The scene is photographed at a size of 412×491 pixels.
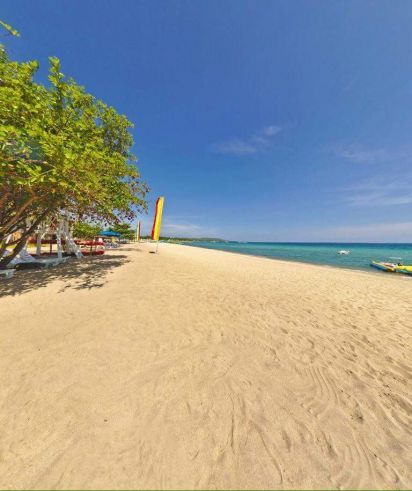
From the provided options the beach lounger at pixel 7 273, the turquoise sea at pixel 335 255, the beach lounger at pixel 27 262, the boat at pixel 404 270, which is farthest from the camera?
the turquoise sea at pixel 335 255

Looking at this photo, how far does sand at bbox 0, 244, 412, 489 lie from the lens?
1967 mm

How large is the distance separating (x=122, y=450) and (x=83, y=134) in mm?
9459

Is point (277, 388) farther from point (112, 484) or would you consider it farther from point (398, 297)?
point (398, 297)

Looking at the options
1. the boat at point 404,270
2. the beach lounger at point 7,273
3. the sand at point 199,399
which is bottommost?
the sand at point 199,399

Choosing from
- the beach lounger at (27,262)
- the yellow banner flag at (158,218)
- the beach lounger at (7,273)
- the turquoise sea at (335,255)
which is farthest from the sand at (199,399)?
the turquoise sea at (335,255)

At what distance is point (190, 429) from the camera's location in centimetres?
237

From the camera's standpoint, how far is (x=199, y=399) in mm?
2820

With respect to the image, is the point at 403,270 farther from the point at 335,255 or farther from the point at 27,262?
the point at 27,262

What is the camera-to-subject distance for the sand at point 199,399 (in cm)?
197

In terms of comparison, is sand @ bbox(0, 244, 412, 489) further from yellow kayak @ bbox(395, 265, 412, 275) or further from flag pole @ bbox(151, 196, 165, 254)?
yellow kayak @ bbox(395, 265, 412, 275)

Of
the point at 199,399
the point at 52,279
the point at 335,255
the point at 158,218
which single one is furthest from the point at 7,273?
the point at 335,255

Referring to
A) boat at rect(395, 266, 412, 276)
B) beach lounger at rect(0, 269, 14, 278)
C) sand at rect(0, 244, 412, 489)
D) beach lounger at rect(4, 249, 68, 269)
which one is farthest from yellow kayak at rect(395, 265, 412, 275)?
beach lounger at rect(0, 269, 14, 278)

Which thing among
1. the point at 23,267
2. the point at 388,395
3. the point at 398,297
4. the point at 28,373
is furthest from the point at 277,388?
the point at 23,267

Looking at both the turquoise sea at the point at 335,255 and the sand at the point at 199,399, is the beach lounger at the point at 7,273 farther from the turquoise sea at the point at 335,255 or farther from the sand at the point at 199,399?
the turquoise sea at the point at 335,255
